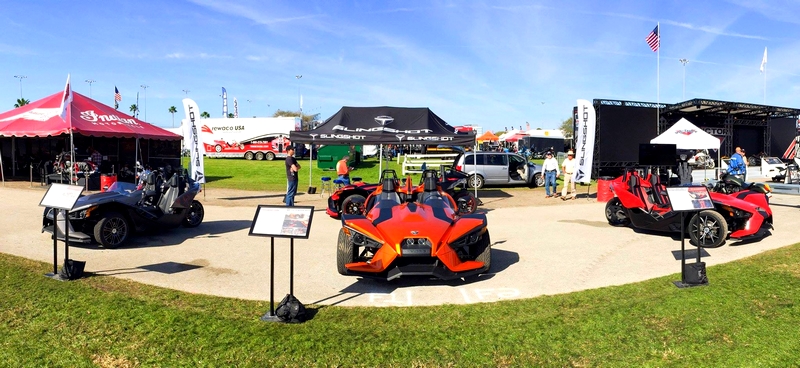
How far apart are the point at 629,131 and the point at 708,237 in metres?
21.1

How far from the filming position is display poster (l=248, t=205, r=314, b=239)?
15.7 ft

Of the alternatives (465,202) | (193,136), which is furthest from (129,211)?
(193,136)

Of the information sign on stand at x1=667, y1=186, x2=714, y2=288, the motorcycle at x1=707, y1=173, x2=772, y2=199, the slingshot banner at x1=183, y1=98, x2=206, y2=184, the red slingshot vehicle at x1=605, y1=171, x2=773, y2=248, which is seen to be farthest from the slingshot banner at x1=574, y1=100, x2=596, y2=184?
the slingshot banner at x1=183, y1=98, x2=206, y2=184

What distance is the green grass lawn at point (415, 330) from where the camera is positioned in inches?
151

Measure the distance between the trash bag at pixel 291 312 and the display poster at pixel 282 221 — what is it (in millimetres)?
605

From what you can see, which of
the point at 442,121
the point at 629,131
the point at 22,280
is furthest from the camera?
the point at 629,131

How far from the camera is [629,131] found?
→ 91.7ft

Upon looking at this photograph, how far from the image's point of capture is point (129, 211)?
845cm

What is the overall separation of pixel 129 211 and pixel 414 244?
5.09 m

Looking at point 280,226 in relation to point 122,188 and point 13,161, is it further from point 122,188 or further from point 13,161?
point 13,161

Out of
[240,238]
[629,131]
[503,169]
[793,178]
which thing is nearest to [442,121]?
[503,169]

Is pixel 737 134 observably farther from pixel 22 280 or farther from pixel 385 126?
pixel 22 280

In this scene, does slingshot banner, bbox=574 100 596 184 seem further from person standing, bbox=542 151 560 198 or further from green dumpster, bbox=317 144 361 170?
green dumpster, bbox=317 144 361 170

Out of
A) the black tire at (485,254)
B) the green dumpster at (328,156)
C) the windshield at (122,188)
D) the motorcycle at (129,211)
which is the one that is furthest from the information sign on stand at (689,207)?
the green dumpster at (328,156)
